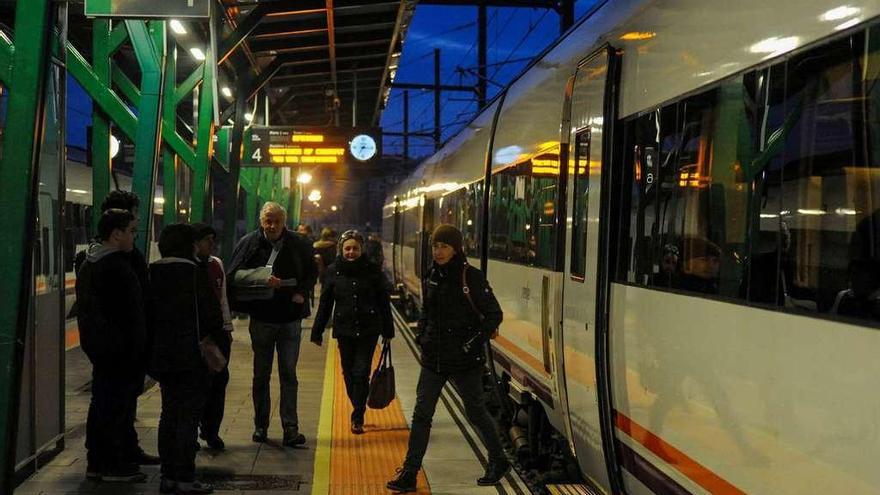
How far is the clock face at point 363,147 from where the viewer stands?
1720 cm

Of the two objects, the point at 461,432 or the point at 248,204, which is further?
the point at 248,204

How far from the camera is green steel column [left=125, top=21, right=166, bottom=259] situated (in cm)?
872

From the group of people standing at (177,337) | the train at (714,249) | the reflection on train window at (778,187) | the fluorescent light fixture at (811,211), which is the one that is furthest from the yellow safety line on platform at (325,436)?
the fluorescent light fixture at (811,211)

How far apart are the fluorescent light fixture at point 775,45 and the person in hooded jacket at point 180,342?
11.2 feet

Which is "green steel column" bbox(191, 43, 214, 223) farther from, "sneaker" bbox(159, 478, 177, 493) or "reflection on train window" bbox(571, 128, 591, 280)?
"reflection on train window" bbox(571, 128, 591, 280)

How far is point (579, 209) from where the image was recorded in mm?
5133

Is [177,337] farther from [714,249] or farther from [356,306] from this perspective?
[714,249]

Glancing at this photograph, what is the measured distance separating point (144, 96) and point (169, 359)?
404 centimetres

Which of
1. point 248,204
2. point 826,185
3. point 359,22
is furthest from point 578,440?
point 248,204

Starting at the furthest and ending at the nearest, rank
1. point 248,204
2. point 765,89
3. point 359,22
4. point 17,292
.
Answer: point 248,204, point 359,22, point 17,292, point 765,89

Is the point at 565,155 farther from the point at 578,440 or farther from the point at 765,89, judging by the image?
the point at 765,89

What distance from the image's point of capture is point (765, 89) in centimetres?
320

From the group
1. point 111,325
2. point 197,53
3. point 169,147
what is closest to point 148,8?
point 111,325

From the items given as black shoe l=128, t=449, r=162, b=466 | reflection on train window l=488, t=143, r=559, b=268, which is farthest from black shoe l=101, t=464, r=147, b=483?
reflection on train window l=488, t=143, r=559, b=268
